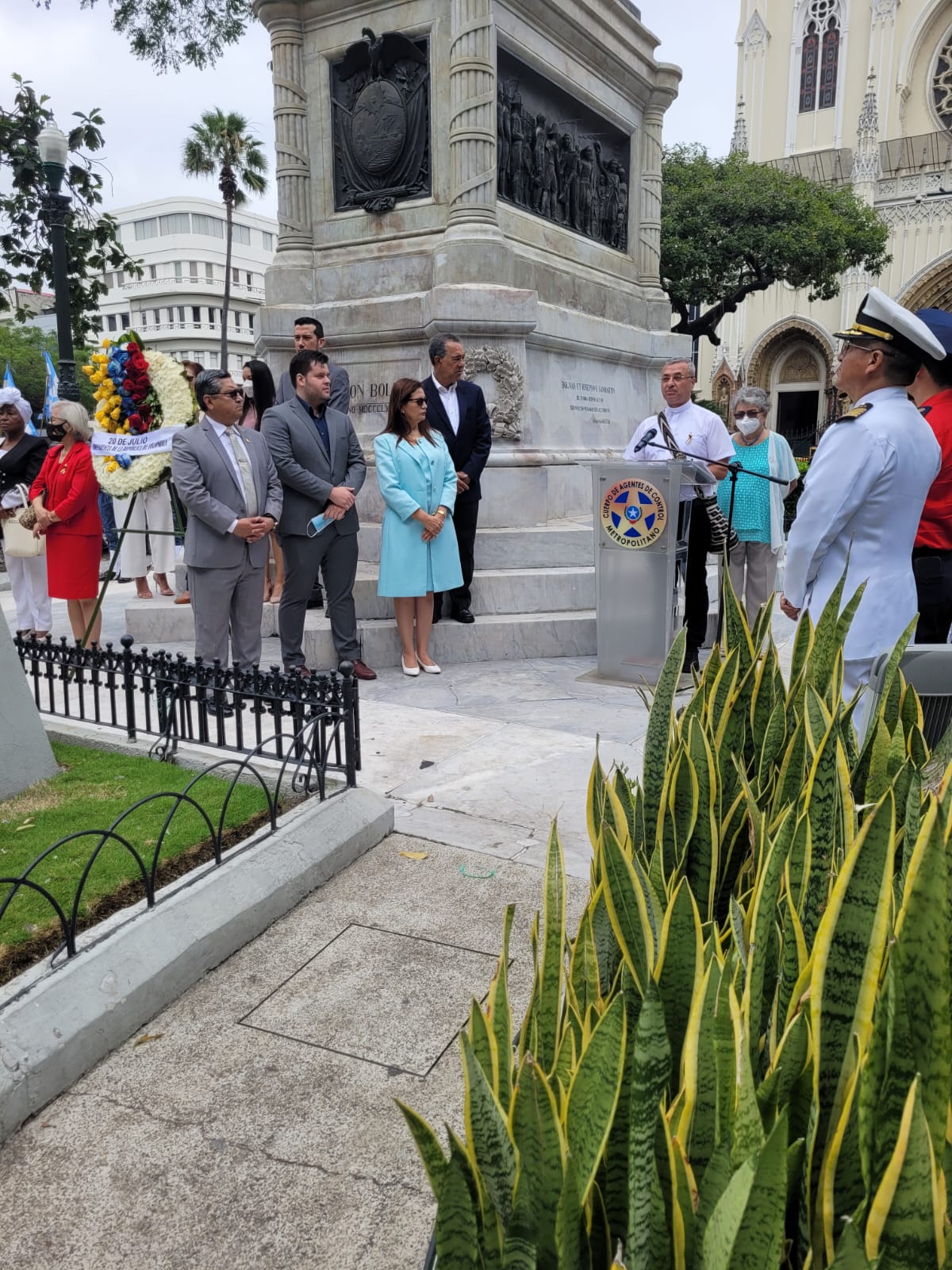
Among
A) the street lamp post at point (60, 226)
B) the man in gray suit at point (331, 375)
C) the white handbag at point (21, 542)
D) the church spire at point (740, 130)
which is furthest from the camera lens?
the church spire at point (740, 130)

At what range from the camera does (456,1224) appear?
0.98 meters

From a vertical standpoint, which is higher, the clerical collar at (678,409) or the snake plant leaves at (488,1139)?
the clerical collar at (678,409)

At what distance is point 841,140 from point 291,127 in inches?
1647

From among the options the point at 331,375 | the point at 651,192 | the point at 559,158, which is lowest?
the point at 331,375

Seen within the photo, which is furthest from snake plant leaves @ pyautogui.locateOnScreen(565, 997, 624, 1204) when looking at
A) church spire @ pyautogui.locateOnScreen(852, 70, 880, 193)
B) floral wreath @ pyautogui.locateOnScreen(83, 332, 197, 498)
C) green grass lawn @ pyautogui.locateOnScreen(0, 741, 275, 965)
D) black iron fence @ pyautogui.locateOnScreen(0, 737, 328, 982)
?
church spire @ pyautogui.locateOnScreen(852, 70, 880, 193)

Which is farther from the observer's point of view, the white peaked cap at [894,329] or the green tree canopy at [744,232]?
the green tree canopy at [744,232]

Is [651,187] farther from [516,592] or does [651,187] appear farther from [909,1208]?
[909,1208]

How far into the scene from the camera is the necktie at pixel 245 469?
18.9 ft

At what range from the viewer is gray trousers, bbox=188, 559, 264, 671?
5.79 meters

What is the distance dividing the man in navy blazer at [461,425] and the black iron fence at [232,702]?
2.55m

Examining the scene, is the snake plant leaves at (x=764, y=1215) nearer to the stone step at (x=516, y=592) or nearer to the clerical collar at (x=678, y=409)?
the clerical collar at (x=678, y=409)

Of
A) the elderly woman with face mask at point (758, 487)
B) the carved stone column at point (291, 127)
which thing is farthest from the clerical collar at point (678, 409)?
the carved stone column at point (291, 127)

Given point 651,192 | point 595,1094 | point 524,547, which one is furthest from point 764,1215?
point 651,192

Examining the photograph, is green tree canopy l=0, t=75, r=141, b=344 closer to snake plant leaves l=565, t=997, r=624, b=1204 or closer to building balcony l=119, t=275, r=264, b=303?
snake plant leaves l=565, t=997, r=624, b=1204
